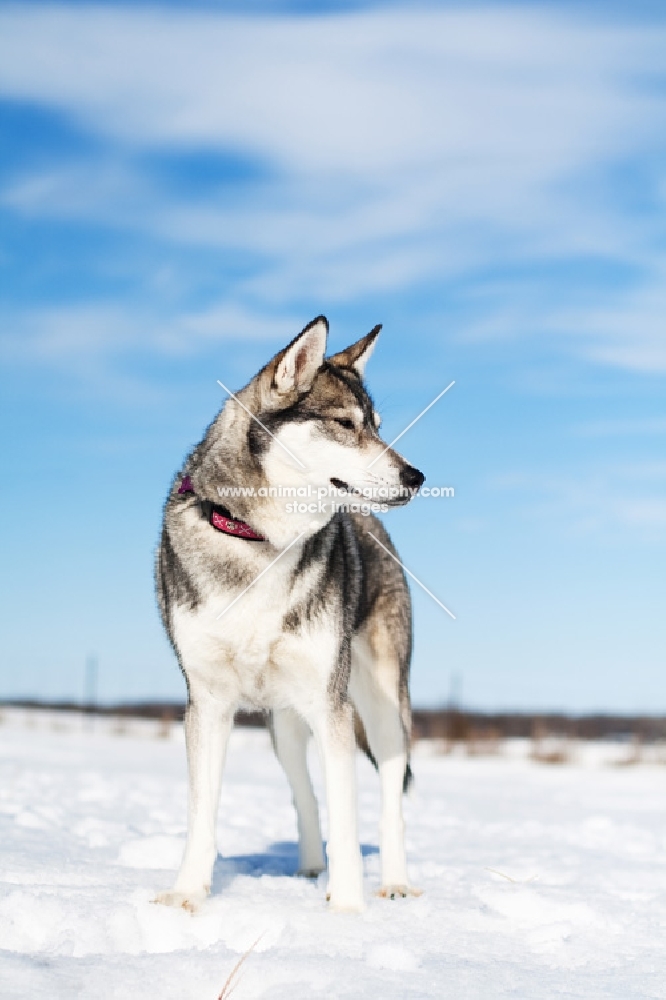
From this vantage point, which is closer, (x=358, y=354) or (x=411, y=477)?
(x=411, y=477)

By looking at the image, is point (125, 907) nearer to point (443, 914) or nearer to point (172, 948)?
point (172, 948)

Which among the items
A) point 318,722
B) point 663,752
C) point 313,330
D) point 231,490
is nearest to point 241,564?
point 231,490

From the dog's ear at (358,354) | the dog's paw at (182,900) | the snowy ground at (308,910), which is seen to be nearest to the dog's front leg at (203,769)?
the dog's paw at (182,900)

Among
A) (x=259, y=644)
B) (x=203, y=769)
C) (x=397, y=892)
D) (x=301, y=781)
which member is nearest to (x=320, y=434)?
(x=259, y=644)

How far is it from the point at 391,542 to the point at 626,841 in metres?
3.78

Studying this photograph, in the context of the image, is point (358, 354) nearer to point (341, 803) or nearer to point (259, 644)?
point (259, 644)

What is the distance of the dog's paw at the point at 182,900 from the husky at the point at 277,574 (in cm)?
2

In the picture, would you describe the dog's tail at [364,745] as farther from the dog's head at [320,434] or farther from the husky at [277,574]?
the dog's head at [320,434]

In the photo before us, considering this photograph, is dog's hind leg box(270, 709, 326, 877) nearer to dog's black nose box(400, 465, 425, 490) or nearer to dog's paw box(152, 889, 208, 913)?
dog's paw box(152, 889, 208, 913)

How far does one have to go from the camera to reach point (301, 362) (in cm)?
517

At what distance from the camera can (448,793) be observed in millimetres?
12914

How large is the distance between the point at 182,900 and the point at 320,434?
Answer: 2267mm

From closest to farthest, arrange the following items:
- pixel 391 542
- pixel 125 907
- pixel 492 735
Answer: pixel 125 907 < pixel 391 542 < pixel 492 735

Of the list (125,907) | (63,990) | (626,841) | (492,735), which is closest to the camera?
(63,990)
